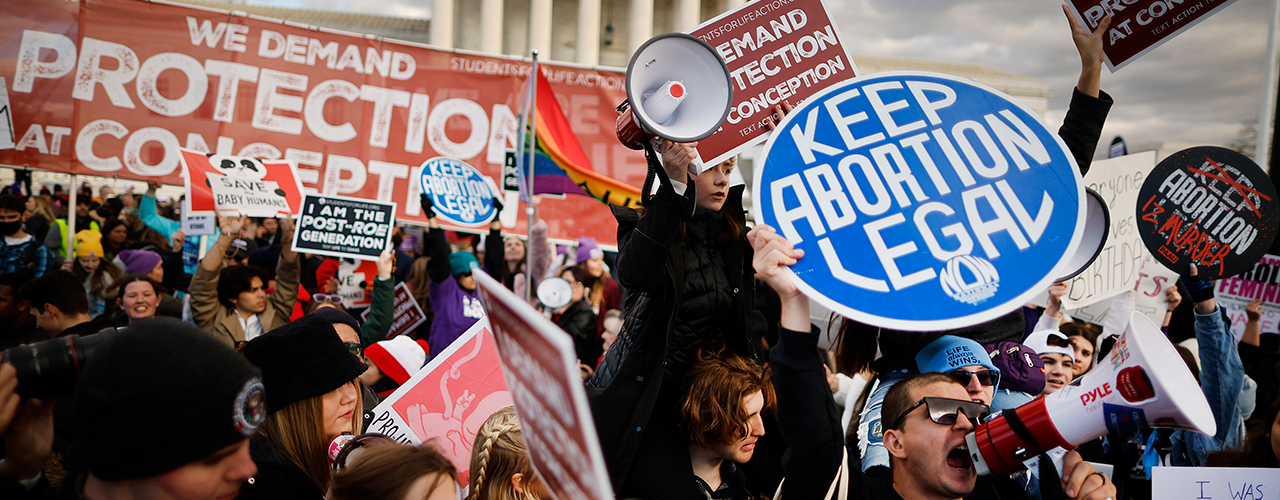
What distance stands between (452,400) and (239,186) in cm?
509

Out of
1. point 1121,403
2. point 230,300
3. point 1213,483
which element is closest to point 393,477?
point 1121,403

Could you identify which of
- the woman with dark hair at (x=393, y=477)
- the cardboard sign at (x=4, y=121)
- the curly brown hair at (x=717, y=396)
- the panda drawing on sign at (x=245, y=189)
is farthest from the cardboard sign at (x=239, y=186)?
the woman with dark hair at (x=393, y=477)

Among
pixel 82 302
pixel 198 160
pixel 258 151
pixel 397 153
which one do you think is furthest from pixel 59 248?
pixel 82 302

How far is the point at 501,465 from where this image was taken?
232 cm

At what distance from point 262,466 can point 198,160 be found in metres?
6.07

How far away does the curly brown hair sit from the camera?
2.56m

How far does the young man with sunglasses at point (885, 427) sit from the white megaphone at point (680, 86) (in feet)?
1.74

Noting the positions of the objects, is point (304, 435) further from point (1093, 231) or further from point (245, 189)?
point (245, 189)

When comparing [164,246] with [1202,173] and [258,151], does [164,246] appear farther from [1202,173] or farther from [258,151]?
[1202,173]

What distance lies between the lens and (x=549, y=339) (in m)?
0.92

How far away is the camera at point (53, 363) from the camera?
4.58 feet

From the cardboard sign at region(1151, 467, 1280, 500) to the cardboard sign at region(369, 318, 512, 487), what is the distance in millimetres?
2038

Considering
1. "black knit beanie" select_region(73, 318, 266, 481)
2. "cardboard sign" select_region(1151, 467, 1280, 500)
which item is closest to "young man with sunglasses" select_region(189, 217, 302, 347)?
"black knit beanie" select_region(73, 318, 266, 481)

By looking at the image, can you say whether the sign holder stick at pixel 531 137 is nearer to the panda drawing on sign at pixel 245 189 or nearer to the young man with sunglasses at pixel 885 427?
the panda drawing on sign at pixel 245 189
